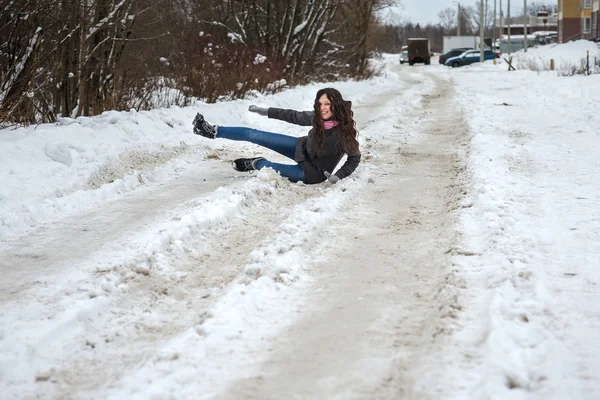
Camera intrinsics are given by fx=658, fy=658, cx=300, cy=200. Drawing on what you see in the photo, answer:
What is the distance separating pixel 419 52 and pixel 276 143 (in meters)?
68.9

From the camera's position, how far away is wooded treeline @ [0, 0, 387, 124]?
28.8ft

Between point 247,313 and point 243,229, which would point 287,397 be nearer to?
point 247,313

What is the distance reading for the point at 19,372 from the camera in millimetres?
3023

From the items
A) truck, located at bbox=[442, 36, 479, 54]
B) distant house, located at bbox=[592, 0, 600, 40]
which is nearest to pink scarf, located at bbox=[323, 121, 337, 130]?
distant house, located at bbox=[592, 0, 600, 40]

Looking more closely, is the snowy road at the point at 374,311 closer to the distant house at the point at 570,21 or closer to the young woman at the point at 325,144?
the young woman at the point at 325,144

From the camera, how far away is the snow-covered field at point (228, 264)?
302 cm

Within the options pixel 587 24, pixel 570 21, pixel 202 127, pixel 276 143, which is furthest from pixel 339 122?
pixel 570 21

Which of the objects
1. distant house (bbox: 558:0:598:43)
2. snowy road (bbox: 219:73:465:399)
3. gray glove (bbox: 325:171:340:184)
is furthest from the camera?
distant house (bbox: 558:0:598:43)

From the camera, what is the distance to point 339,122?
7172 mm

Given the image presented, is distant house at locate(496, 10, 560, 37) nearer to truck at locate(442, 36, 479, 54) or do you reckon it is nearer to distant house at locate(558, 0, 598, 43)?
distant house at locate(558, 0, 598, 43)

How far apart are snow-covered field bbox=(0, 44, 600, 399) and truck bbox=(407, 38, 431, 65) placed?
66229mm

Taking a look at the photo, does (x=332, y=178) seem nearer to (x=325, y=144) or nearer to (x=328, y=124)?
(x=325, y=144)

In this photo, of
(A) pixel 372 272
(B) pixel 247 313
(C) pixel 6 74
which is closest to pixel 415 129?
(C) pixel 6 74

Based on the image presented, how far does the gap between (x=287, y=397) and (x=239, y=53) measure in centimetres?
1719
